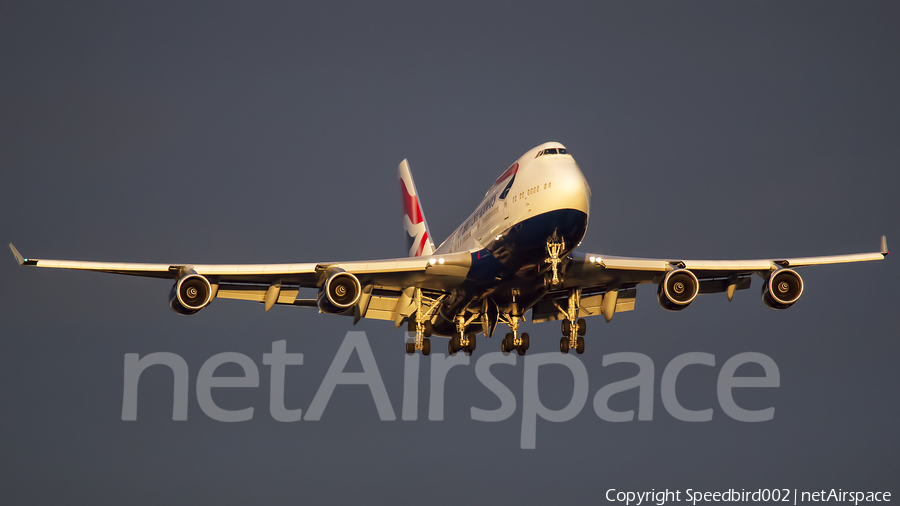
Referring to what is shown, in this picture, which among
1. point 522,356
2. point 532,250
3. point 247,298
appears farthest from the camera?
point 522,356

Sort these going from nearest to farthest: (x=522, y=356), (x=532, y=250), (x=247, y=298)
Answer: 1. (x=532, y=250)
2. (x=247, y=298)
3. (x=522, y=356)

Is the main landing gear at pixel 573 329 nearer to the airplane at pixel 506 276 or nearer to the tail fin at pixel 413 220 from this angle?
the airplane at pixel 506 276

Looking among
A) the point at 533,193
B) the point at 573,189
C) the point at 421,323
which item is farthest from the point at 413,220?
the point at 573,189

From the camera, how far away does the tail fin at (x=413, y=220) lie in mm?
57656

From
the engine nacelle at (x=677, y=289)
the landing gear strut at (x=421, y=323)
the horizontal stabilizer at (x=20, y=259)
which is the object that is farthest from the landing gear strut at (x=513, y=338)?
the horizontal stabilizer at (x=20, y=259)

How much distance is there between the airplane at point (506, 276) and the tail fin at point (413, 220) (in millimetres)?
9441

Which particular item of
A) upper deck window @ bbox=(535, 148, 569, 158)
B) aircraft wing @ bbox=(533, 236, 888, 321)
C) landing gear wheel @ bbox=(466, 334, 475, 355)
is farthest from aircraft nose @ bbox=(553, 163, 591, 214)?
landing gear wheel @ bbox=(466, 334, 475, 355)

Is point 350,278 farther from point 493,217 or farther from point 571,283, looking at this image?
point 571,283

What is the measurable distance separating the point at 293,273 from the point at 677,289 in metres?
14.8

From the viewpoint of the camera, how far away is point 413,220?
197 feet

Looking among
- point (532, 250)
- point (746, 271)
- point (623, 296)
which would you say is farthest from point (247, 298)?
point (746, 271)

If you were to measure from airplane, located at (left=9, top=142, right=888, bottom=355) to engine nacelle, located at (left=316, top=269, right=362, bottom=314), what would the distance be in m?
0.04

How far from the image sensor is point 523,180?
123 ft

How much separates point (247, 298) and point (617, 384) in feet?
58.3
